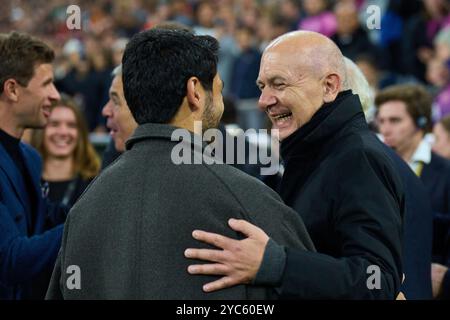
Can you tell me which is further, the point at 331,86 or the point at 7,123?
the point at 7,123

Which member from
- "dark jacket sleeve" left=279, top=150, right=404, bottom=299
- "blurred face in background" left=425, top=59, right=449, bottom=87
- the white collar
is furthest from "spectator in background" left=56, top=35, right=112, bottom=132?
"dark jacket sleeve" left=279, top=150, right=404, bottom=299

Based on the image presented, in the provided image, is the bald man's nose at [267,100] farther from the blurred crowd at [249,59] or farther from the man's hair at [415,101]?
the man's hair at [415,101]

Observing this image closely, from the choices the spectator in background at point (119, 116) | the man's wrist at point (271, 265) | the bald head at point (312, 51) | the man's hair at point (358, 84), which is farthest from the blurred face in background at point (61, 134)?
the man's wrist at point (271, 265)

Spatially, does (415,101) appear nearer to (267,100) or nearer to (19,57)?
(267,100)

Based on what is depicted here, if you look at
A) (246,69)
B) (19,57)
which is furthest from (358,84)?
(246,69)

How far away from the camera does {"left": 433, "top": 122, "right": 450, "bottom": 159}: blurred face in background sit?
6332mm

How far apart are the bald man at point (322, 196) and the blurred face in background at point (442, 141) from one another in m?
3.27

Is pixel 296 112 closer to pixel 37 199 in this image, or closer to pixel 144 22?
pixel 37 199

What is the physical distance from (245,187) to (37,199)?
2.02 meters

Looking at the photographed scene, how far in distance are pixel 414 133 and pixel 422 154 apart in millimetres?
267

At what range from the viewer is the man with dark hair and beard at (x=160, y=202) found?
2.44 metres

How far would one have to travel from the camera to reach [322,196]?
2.95 m

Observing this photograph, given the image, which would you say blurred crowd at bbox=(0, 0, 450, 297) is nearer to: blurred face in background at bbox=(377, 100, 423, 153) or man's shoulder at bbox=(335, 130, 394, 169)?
blurred face in background at bbox=(377, 100, 423, 153)

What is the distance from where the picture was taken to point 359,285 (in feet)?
8.62
